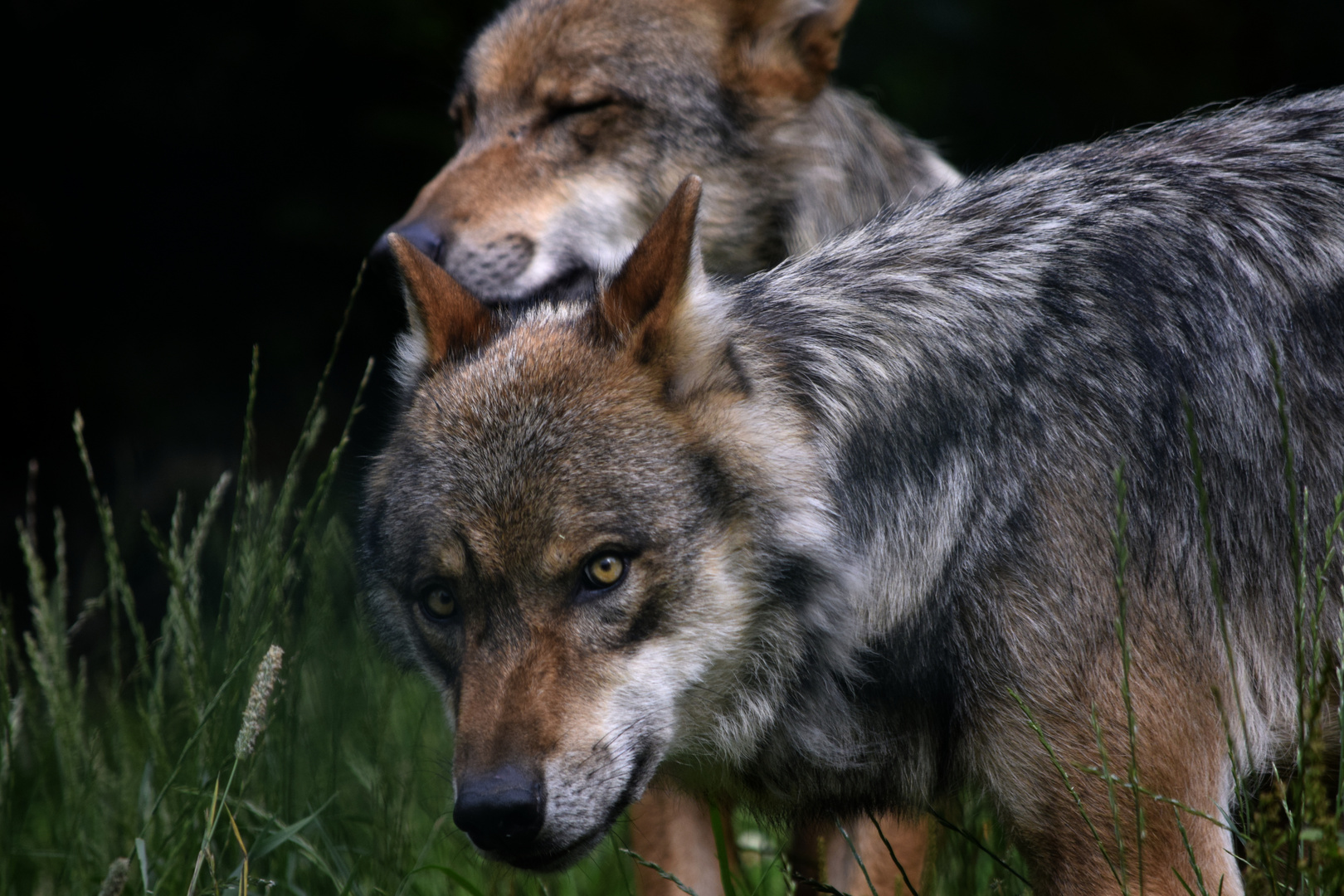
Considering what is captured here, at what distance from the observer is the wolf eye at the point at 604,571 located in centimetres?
207

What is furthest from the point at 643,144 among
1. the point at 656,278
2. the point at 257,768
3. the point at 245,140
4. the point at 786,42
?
the point at 245,140

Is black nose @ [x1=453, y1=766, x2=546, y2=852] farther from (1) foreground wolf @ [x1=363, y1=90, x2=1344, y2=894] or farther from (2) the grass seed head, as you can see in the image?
(2) the grass seed head

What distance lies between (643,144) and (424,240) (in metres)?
0.81

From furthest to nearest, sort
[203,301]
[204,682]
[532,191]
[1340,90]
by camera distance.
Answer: [203,301] → [532,191] → [1340,90] → [204,682]

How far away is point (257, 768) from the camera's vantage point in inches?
114

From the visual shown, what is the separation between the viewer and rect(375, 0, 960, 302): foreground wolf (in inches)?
149

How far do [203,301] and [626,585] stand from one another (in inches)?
217

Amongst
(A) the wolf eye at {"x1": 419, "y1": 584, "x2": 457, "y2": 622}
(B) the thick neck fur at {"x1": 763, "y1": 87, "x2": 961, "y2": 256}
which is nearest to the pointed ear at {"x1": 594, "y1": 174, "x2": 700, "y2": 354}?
(A) the wolf eye at {"x1": 419, "y1": 584, "x2": 457, "y2": 622}

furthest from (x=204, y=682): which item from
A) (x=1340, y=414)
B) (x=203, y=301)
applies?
(x=203, y=301)

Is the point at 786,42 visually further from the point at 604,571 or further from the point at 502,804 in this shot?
the point at 502,804

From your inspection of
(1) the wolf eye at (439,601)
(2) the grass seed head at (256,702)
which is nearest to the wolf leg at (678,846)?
(1) the wolf eye at (439,601)

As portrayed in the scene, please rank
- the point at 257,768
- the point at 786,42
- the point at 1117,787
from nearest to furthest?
the point at 1117,787, the point at 257,768, the point at 786,42

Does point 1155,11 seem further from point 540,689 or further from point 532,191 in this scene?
point 540,689

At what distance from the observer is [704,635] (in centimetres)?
211
